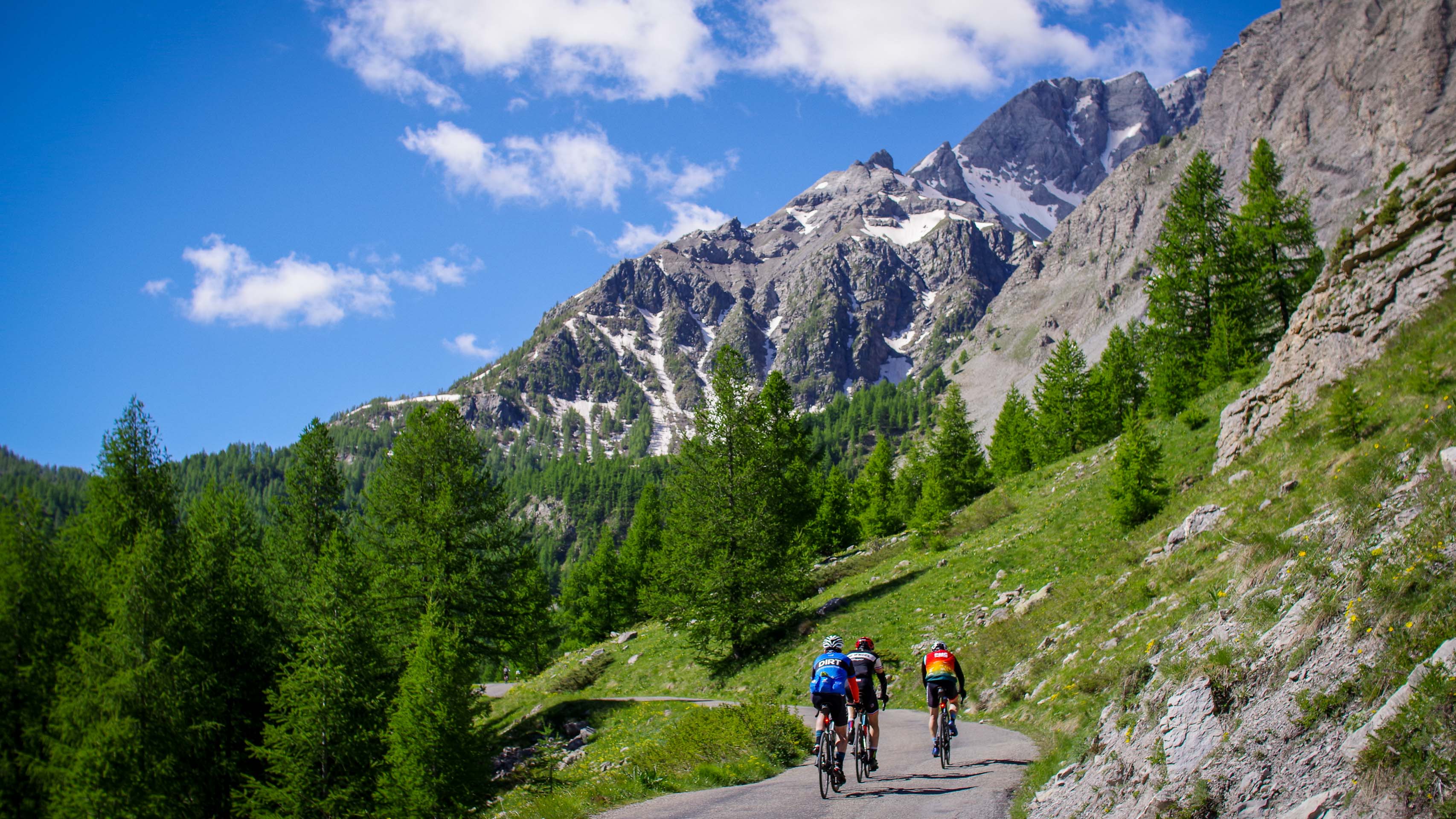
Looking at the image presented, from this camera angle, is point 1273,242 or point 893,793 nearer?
point 893,793

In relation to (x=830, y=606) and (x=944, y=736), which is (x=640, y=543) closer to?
(x=830, y=606)

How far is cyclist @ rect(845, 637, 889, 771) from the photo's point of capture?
407 inches

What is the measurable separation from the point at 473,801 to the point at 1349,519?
695 inches

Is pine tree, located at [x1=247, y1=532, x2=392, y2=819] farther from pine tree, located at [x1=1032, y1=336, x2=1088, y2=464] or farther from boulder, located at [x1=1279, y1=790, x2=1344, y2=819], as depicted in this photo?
pine tree, located at [x1=1032, y1=336, x2=1088, y2=464]

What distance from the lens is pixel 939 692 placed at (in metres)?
11.3

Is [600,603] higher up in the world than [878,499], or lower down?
lower down

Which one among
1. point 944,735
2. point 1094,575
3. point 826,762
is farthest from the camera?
point 1094,575

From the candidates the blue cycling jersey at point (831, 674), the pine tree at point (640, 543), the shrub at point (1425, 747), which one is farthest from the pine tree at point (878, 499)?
the shrub at point (1425, 747)

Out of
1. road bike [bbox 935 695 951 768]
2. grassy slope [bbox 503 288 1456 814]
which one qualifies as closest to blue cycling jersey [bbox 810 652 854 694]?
road bike [bbox 935 695 951 768]

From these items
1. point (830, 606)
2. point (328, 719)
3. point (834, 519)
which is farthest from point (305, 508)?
point (834, 519)

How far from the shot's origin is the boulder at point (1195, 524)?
51.6ft

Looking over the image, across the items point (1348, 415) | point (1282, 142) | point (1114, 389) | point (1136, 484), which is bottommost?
point (1136, 484)

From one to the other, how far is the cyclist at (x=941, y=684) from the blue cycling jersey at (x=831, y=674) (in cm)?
183

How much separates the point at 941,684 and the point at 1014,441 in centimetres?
4464
